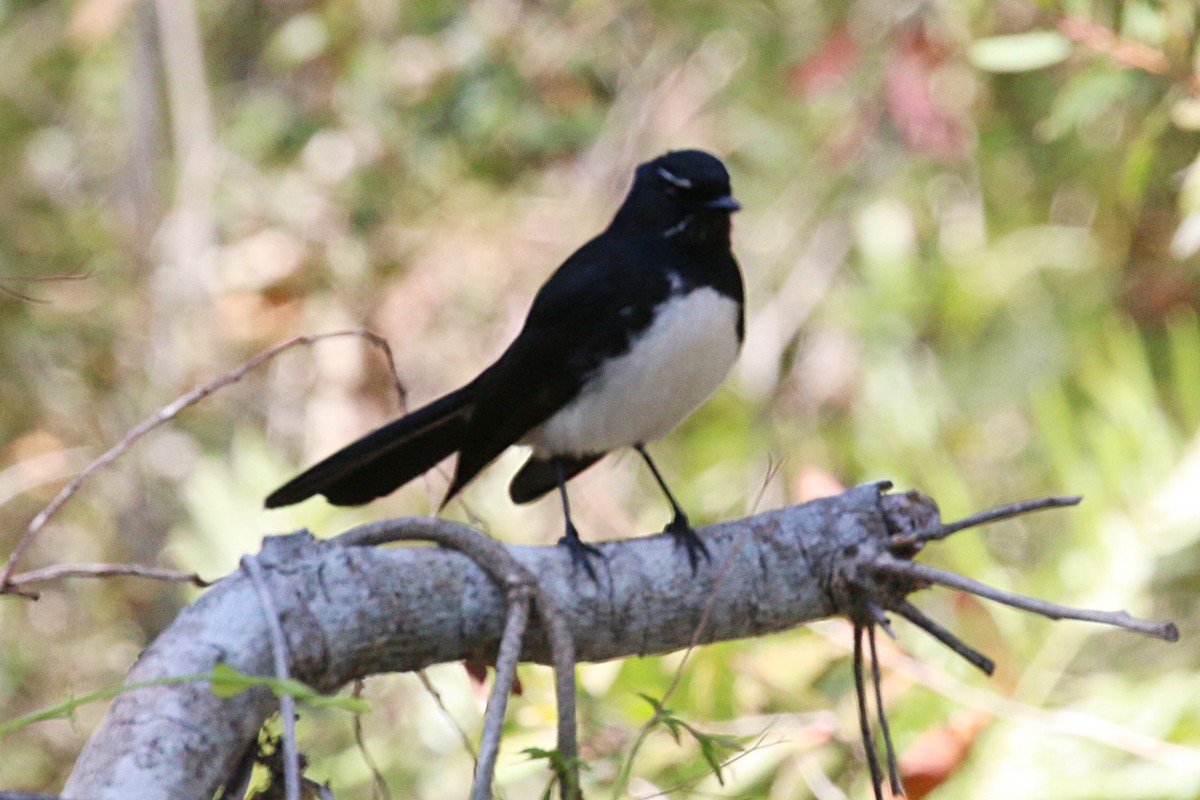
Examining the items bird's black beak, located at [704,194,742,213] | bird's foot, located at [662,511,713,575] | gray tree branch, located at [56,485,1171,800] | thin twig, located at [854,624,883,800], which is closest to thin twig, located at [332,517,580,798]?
gray tree branch, located at [56,485,1171,800]

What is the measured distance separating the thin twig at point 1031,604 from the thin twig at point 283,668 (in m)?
0.90

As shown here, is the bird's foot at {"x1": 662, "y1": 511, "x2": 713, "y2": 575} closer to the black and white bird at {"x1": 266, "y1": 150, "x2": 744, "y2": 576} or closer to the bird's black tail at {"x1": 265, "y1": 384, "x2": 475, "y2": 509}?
the black and white bird at {"x1": 266, "y1": 150, "x2": 744, "y2": 576}

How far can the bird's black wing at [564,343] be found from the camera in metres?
2.95

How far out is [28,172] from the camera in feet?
19.9

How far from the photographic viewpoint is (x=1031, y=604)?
5.78 feet

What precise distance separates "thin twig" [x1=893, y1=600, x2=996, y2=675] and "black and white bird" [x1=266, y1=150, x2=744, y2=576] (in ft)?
2.73

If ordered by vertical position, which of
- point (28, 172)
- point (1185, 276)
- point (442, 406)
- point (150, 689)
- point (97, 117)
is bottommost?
point (150, 689)

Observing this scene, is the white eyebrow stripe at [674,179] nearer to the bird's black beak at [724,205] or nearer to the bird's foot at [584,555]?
the bird's black beak at [724,205]

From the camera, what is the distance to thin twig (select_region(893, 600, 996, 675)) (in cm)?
177

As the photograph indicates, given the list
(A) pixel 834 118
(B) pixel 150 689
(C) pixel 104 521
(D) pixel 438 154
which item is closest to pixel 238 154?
(D) pixel 438 154

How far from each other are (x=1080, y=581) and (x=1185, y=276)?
1837 millimetres

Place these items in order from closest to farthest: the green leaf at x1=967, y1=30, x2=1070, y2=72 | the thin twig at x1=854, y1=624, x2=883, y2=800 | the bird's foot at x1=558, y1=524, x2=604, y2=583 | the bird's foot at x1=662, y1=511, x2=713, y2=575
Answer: the thin twig at x1=854, y1=624, x2=883, y2=800, the bird's foot at x1=558, y1=524, x2=604, y2=583, the bird's foot at x1=662, y1=511, x2=713, y2=575, the green leaf at x1=967, y1=30, x2=1070, y2=72

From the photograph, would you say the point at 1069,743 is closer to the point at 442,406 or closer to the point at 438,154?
the point at 442,406

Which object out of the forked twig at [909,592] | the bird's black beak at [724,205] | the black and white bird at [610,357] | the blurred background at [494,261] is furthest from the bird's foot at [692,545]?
the blurred background at [494,261]
